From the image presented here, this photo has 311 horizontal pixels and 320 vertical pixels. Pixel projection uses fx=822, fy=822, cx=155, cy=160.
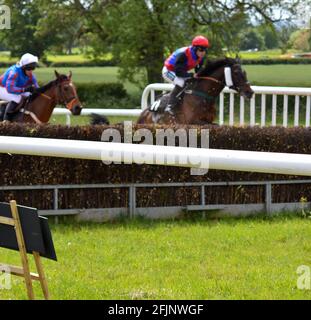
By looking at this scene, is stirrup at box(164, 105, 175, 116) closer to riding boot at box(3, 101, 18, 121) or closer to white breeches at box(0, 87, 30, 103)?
white breeches at box(0, 87, 30, 103)

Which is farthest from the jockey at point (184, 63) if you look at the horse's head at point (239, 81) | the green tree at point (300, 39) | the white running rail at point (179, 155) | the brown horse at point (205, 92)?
the green tree at point (300, 39)

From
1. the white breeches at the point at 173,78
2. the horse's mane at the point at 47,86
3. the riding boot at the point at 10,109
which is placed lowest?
the riding boot at the point at 10,109

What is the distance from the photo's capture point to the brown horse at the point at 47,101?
9.68m

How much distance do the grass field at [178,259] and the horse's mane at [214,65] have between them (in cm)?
323

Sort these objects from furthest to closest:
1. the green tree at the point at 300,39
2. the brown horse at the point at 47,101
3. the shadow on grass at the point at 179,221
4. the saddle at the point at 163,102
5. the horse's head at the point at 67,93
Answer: the green tree at the point at 300,39 < the horse's head at the point at 67,93 < the brown horse at the point at 47,101 < the saddle at the point at 163,102 < the shadow on grass at the point at 179,221

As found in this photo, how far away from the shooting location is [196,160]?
2.83 meters

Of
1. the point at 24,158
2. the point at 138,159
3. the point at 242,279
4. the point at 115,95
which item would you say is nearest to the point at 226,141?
the point at 24,158

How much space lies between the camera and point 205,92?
29.6 ft

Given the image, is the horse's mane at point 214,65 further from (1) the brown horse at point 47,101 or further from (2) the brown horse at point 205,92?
(1) the brown horse at point 47,101

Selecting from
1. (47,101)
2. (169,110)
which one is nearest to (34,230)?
(169,110)

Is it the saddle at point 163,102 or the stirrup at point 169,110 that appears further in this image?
the saddle at point 163,102

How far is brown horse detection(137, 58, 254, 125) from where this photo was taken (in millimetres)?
8883

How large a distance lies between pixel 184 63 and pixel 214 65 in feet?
1.40

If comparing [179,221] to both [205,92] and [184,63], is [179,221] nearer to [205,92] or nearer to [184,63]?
[205,92]
